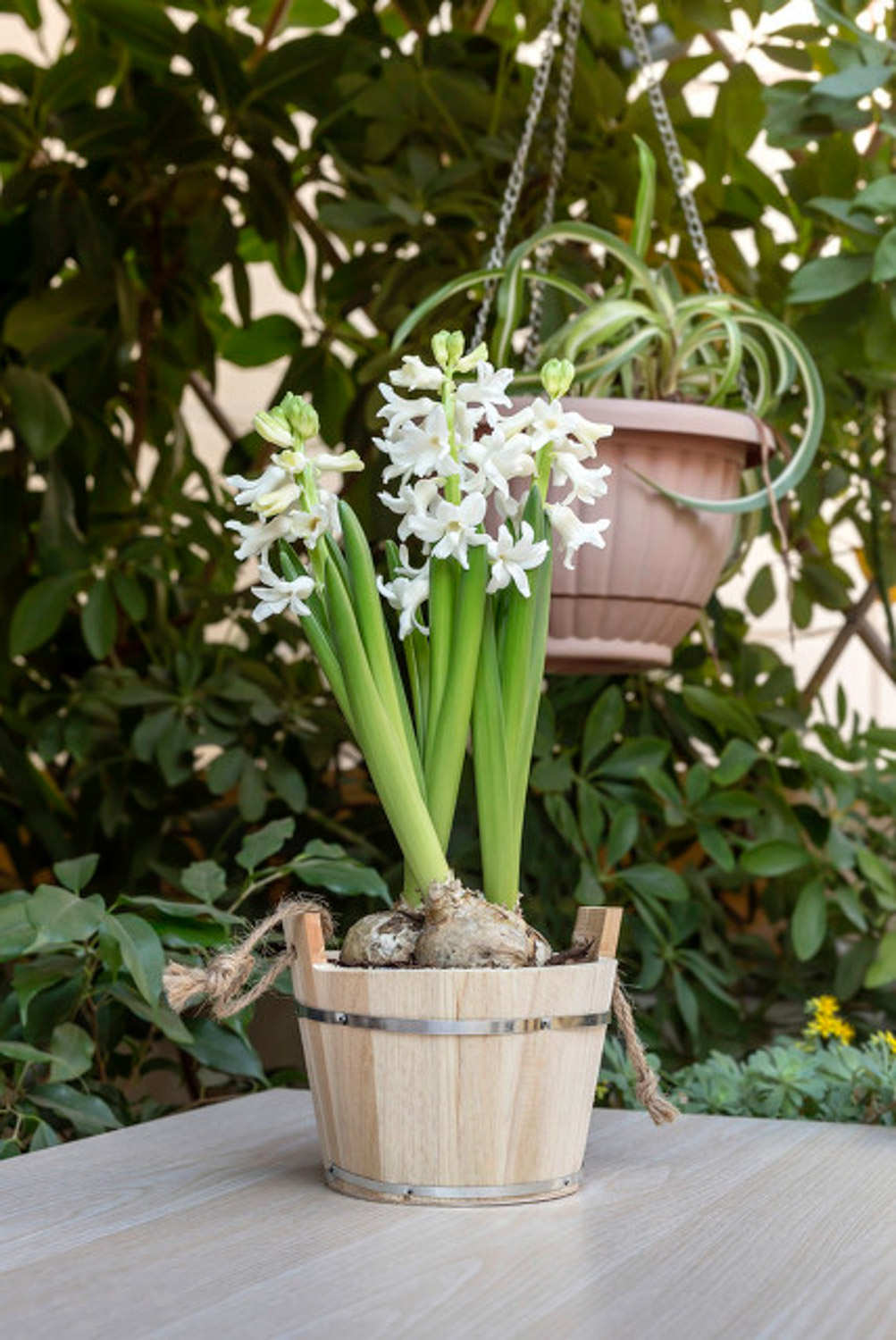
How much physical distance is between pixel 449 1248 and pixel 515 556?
374 mm

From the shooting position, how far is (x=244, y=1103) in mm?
1269

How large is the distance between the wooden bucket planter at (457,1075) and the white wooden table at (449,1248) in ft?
0.08

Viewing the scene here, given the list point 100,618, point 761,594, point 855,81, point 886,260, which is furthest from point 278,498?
point 761,594

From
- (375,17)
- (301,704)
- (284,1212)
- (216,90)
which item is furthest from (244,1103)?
(375,17)

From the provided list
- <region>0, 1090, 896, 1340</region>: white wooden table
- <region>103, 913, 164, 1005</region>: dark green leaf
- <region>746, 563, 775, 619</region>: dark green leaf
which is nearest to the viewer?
<region>0, 1090, 896, 1340</region>: white wooden table

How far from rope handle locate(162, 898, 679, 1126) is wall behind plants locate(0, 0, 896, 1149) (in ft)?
2.27

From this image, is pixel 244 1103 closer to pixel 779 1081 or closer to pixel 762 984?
pixel 779 1081

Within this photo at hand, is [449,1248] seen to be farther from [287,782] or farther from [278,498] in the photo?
[287,782]

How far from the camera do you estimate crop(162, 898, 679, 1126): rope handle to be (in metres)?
0.98

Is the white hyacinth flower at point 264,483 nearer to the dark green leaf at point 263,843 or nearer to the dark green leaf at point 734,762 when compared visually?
the dark green leaf at point 263,843

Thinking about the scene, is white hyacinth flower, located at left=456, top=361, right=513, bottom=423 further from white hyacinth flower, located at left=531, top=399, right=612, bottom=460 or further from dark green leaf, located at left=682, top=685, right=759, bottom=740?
dark green leaf, located at left=682, top=685, right=759, bottom=740

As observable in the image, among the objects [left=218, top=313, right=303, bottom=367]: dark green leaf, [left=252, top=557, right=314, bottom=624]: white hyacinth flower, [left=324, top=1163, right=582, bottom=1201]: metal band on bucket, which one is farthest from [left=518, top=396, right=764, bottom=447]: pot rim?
[left=218, top=313, right=303, bottom=367]: dark green leaf

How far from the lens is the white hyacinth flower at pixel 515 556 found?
974 mm

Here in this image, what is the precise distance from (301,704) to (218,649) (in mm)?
139
